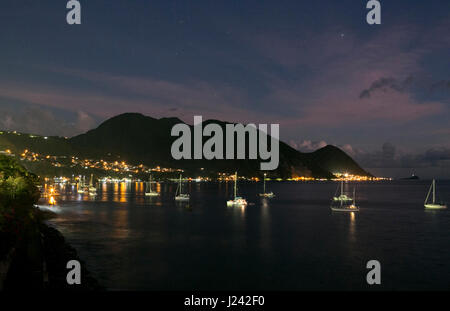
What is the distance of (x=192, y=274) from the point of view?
126 ft

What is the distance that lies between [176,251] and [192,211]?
52.6m

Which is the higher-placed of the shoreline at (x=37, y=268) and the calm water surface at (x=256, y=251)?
the shoreline at (x=37, y=268)

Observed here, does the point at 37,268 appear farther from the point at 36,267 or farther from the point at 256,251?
the point at 256,251

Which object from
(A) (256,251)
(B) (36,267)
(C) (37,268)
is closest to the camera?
(C) (37,268)

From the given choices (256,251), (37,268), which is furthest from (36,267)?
(256,251)

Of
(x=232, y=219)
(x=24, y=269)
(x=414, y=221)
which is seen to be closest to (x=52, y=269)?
(x=24, y=269)

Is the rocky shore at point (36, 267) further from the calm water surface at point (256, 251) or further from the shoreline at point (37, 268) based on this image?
the calm water surface at point (256, 251)

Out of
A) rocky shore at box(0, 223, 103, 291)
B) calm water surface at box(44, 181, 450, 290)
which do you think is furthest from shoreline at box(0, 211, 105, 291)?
calm water surface at box(44, 181, 450, 290)

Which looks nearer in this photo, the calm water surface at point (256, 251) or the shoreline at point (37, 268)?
the shoreline at point (37, 268)

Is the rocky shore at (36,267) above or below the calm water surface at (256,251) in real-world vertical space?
above

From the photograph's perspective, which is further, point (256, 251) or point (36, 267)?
point (256, 251)

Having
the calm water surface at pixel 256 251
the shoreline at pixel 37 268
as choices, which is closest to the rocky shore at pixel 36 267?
the shoreline at pixel 37 268

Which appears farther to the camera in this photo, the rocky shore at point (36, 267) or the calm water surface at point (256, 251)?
the calm water surface at point (256, 251)

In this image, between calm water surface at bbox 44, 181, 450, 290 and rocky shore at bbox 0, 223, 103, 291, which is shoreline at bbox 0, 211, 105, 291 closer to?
rocky shore at bbox 0, 223, 103, 291
